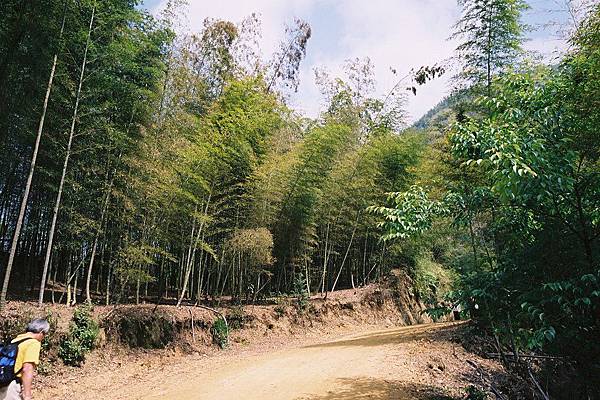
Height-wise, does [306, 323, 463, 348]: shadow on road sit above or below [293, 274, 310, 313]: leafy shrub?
below

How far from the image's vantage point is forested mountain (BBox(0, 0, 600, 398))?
345 cm

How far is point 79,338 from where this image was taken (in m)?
7.17

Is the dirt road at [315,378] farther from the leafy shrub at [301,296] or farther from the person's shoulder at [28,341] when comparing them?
the leafy shrub at [301,296]

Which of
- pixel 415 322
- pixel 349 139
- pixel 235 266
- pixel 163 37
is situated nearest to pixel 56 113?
pixel 163 37

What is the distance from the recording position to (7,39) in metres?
6.79

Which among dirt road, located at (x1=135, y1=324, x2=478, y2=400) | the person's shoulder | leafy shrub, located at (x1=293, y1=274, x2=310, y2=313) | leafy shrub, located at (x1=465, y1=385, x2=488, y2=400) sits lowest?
leafy shrub, located at (x1=465, y1=385, x2=488, y2=400)

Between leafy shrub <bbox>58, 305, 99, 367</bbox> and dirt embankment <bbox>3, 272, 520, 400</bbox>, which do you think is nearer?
dirt embankment <bbox>3, 272, 520, 400</bbox>

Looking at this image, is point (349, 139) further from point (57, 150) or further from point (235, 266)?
point (57, 150)

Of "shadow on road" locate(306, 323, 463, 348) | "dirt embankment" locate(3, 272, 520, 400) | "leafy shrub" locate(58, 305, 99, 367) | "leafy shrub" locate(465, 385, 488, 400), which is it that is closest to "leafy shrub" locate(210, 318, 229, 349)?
"dirt embankment" locate(3, 272, 520, 400)

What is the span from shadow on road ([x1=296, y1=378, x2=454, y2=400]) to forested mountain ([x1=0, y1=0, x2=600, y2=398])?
117 centimetres

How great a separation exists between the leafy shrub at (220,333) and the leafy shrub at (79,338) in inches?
103

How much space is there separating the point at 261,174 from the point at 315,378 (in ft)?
16.9

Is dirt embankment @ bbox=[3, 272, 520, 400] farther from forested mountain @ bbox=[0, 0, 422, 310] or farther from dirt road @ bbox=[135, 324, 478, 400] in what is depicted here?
forested mountain @ bbox=[0, 0, 422, 310]

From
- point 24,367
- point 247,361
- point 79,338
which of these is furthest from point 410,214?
point 79,338
